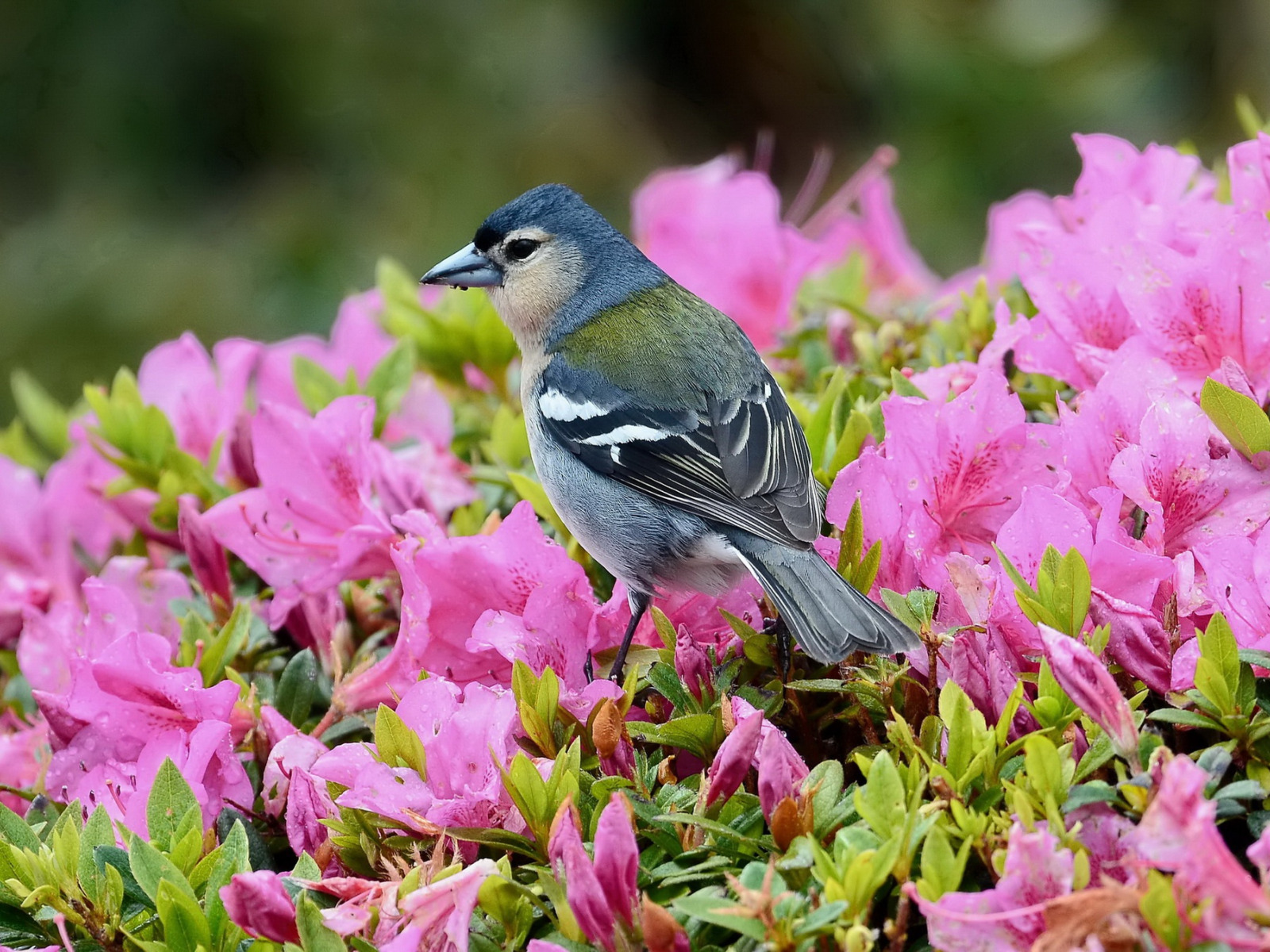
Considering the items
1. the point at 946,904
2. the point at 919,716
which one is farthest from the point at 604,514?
the point at 946,904

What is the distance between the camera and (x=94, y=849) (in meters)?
1.74

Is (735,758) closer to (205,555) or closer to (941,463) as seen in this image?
(941,463)

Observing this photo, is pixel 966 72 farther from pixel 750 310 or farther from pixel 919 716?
pixel 919 716

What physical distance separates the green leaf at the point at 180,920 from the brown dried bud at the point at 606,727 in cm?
50

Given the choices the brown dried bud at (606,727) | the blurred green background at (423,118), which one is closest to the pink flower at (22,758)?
Result: the brown dried bud at (606,727)

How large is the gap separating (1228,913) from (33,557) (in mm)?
2238

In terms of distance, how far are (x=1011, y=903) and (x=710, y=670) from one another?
1.98 ft

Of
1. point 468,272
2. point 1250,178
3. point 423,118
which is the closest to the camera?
point 1250,178

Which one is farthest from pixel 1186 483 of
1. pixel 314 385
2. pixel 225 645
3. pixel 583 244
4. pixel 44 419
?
pixel 44 419

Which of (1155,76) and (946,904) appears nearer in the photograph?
(946,904)

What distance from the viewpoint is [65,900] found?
1757 millimetres

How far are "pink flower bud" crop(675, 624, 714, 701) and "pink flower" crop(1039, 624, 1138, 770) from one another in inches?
19.8

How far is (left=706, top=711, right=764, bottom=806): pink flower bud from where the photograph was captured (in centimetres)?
163

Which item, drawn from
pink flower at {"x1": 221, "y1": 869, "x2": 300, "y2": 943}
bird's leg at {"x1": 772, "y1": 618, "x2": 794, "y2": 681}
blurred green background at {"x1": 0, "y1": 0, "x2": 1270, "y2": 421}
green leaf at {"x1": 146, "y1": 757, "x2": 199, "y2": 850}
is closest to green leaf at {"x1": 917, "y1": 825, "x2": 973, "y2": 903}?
bird's leg at {"x1": 772, "y1": 618, "x2": 794, "y2": 681}
